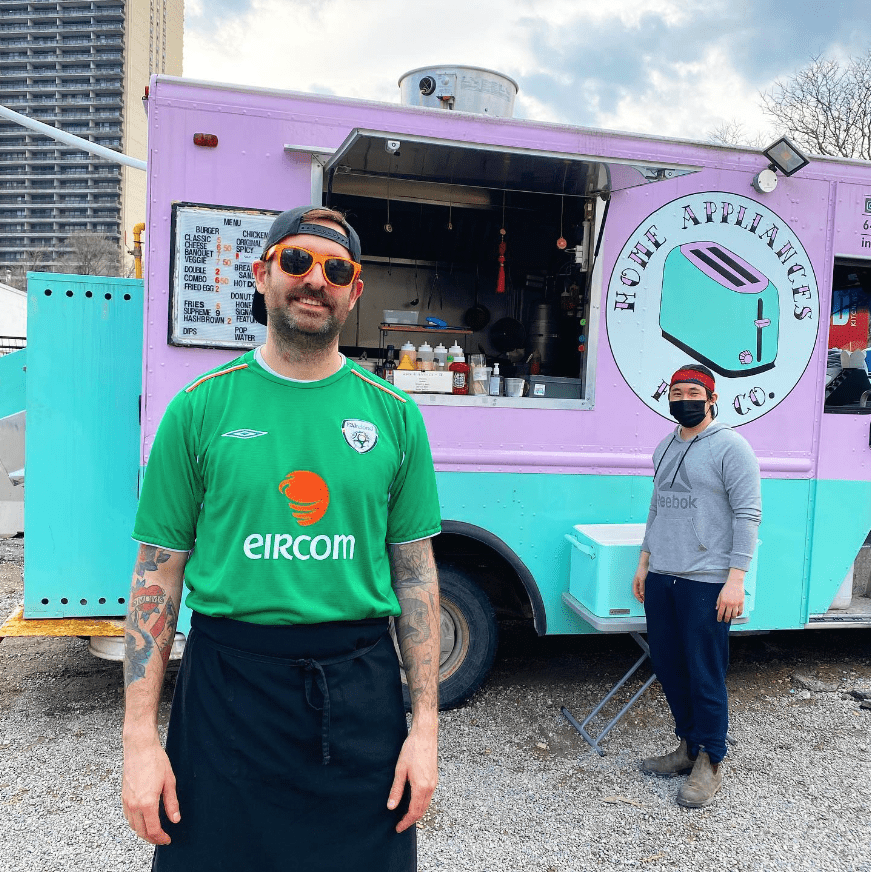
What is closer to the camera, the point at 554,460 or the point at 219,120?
the point at 219,120

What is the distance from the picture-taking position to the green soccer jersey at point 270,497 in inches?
57.6

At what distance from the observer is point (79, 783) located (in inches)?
125

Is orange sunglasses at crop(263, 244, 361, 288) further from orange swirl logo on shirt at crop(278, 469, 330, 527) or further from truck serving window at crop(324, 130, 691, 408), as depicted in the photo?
truck serving window at crop(324, 130, 691, 408)

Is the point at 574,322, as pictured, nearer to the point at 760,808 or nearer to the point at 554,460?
the point at 554,460

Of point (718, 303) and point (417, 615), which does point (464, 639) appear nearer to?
point (718, 303)

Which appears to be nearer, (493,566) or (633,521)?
(633,521)

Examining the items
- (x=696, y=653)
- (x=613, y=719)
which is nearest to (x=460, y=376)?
(x=696, y=653)

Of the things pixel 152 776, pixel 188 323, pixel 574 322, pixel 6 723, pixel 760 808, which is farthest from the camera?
pixel 574 322

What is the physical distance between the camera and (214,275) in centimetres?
338

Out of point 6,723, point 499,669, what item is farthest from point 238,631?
point 499,669

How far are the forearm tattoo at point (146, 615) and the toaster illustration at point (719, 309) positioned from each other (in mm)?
2992

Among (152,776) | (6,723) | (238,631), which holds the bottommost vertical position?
(6,723)

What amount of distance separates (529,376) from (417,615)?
242 centimetres

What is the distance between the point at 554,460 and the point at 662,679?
1.13 m
